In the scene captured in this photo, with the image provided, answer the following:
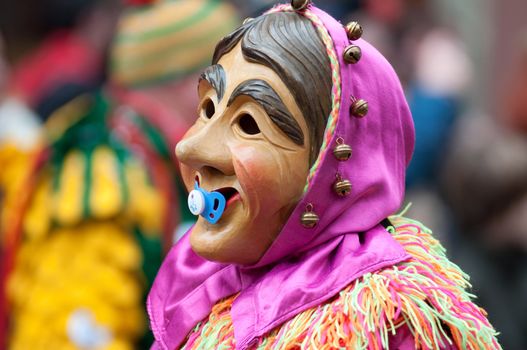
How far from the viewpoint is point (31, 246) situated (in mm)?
3895

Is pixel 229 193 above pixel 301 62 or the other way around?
the other way around

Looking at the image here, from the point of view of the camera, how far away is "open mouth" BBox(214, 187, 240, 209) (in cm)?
229

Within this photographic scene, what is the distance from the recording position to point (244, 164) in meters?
2.22

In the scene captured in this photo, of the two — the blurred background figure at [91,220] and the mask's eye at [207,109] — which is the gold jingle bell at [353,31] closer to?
the mask's eye at [207,109]

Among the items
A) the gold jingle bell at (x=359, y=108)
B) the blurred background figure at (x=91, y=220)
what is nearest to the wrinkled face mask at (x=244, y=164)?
the gold jingle bell at (x=359, y=108)

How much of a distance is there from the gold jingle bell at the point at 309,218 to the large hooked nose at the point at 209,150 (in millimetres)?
171

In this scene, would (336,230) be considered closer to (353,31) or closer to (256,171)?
(256,171)

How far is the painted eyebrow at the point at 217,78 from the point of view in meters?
2.34

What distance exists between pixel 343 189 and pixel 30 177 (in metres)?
1.88

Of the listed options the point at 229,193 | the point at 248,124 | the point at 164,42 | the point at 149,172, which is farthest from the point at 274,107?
the point at 164,42

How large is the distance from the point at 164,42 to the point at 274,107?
232 cm

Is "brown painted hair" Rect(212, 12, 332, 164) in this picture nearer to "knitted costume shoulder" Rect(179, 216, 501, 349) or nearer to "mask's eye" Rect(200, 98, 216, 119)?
"mask's eye" Rect(200, 98, 216, 119)

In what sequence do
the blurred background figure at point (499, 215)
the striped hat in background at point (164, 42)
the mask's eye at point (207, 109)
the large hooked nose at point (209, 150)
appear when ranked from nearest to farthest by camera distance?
1. the large hooked nose at point (209, 150)
2. the mask's eye at point (207, 109)
3. the blurred background figure at point (499, 215)
4. the striped hat in background at point (164, 42)

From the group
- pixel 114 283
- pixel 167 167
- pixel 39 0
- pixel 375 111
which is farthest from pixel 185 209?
pixel 39 0
